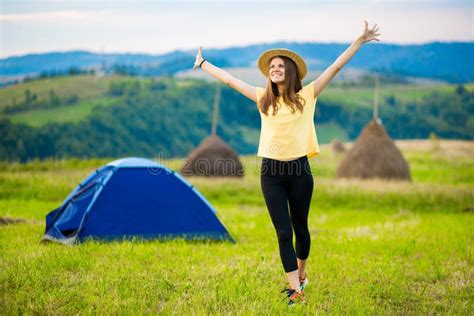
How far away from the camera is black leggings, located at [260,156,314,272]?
5617 mm

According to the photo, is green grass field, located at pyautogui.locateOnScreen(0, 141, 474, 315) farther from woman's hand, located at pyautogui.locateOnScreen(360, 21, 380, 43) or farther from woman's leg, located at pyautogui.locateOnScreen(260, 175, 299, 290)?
woman's hand, located at pyautogui.locateOnScreen(360, 21, 380, 43)

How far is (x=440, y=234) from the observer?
10383 millimetres

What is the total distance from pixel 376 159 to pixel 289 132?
16453mm

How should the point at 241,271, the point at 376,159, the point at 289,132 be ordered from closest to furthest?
1. the point at 289,132
2. the point at 241,271
3. the point at 376,159

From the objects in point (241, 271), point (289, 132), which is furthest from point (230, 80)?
point (241, 271)

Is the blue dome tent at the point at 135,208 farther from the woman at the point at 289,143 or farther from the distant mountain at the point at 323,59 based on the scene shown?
the distant mountain at the point at 323,59

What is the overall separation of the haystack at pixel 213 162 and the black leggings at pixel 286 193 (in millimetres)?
17050

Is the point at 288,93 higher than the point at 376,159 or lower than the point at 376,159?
higher

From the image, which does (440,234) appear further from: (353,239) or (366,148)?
(366,148)

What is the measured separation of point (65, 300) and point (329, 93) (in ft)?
275

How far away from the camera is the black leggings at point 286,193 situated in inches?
221

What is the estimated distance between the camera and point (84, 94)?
71625 millimetres

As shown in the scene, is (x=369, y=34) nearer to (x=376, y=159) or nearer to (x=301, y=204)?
(x=301, y=204)

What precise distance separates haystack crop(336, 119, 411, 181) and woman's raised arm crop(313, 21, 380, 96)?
15948mm
